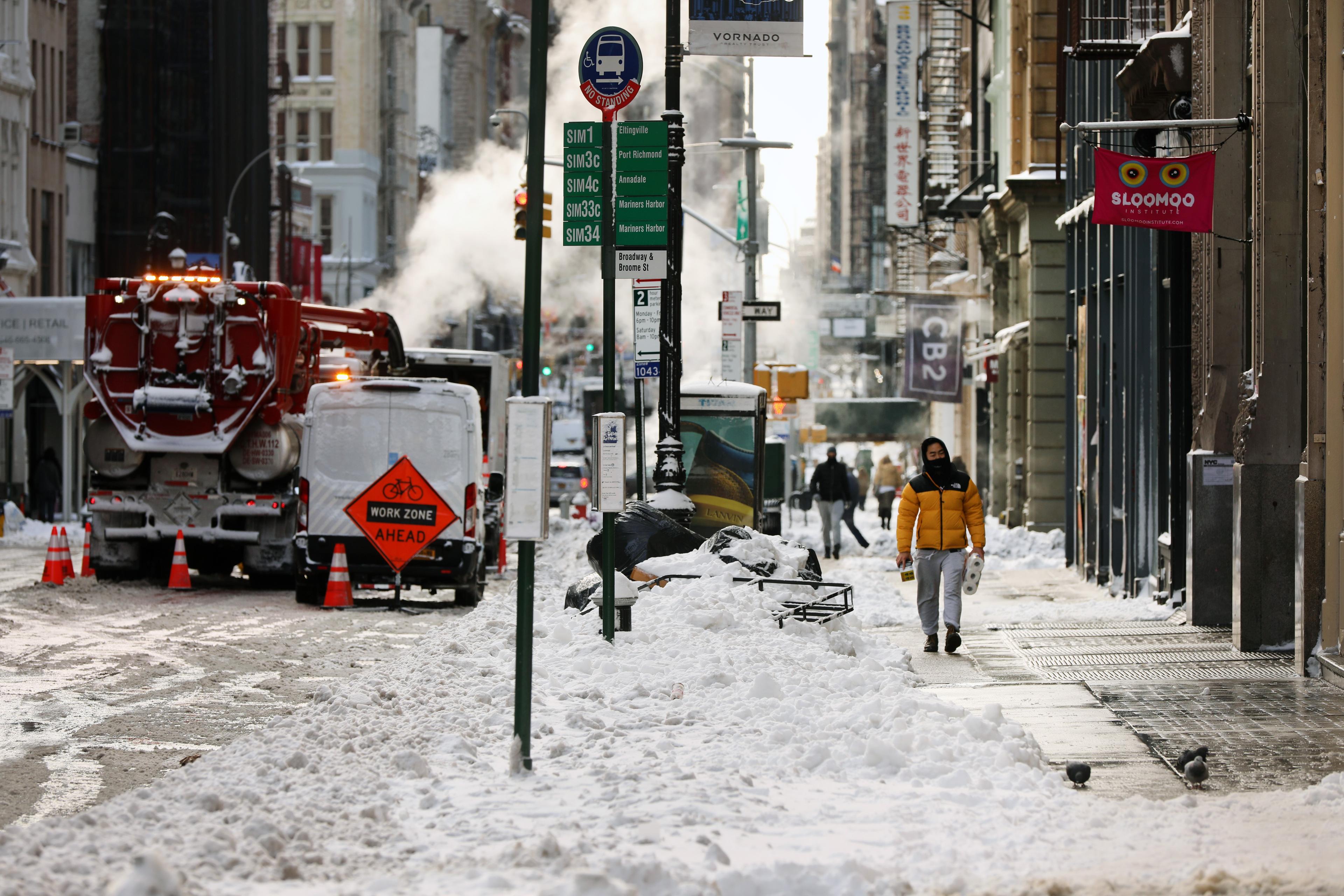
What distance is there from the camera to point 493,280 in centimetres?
7194

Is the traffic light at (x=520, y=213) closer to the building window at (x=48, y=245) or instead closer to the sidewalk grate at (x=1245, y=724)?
the sidewalk grate at (x=1245, y=724)

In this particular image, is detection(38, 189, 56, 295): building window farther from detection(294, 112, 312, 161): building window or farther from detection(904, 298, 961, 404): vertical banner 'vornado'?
detection(294, 112, 312, 161): building window

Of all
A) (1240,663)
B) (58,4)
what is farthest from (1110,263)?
(58,4)

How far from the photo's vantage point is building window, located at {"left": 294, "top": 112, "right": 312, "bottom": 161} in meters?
90.2

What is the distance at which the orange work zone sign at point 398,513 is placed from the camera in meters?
18.0

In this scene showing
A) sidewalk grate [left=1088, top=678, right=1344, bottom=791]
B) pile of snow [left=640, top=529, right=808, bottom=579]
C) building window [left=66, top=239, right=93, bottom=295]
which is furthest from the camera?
building window [left=66, top=239, right=93, bottom=295]

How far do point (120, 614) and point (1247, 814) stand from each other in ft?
40.0

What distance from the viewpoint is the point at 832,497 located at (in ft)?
92.0

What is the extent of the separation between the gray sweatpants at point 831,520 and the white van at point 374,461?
9.98 meters

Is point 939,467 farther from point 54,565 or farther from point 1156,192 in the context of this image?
point 54,565

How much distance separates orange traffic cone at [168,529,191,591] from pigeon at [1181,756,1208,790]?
45.5 feet

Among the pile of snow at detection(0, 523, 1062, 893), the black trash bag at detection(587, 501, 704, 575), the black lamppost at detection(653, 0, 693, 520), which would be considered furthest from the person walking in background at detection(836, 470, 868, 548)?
the pile of snow at detection(0, 523, 1062, 893)

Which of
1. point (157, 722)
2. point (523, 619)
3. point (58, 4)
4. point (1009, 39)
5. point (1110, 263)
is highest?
point (58, 4)

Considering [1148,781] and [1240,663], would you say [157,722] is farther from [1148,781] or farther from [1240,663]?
[1240,663]
